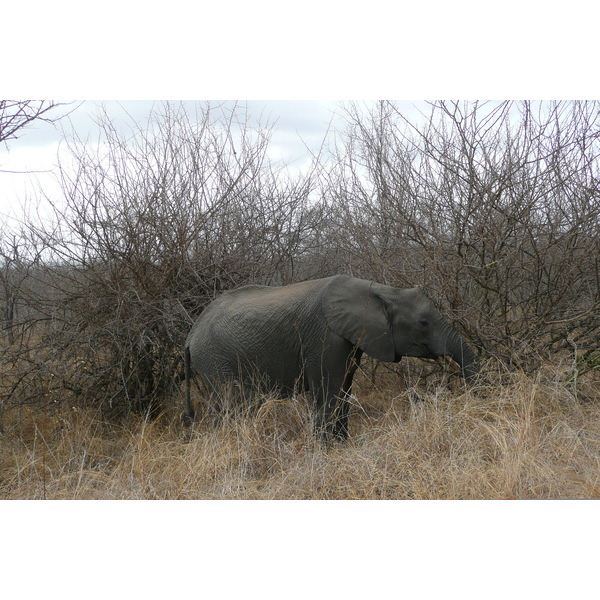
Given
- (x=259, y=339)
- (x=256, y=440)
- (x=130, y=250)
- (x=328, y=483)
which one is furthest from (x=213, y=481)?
(x=130, y=250)

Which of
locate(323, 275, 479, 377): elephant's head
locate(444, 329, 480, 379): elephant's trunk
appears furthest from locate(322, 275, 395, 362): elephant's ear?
locate(444, 329, 480, 379): elephant's trunk

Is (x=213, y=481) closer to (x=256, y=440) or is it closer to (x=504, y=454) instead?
(x=256, y=440)

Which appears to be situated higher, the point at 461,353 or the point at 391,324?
the point at 391,324

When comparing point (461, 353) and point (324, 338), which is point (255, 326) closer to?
point (324, 338)

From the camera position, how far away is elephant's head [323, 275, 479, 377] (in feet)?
14.8

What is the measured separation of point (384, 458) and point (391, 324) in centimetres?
100

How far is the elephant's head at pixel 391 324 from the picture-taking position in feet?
14.8

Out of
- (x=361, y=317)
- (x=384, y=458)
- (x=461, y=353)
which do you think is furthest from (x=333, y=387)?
(x=461, y=353)

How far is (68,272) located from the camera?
6.33m

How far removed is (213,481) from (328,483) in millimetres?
731

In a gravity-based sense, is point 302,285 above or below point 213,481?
above

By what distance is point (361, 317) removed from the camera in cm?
450

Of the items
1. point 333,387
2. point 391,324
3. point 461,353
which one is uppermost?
point 391,324

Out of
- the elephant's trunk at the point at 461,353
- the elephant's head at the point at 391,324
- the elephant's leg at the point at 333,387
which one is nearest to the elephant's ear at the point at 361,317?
the elephant's head at the point at 391,324
